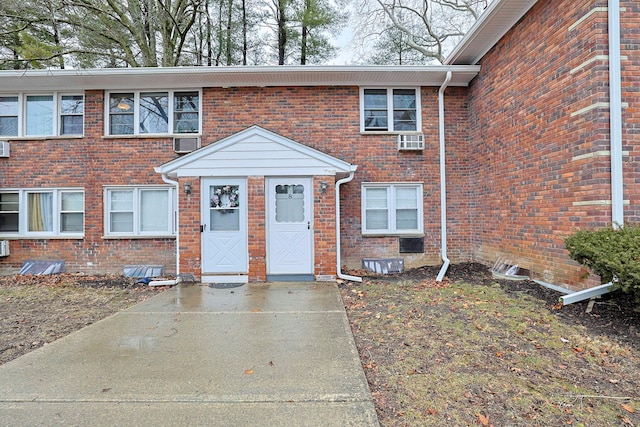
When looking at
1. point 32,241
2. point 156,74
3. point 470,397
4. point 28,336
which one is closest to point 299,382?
point 470,397

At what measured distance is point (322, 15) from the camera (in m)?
15.4

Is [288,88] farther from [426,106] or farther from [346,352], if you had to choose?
[346,352]

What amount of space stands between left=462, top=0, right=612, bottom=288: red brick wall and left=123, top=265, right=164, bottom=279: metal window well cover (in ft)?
26.5

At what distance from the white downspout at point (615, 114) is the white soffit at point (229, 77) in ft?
10.8

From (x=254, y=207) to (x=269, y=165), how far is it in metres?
0.97

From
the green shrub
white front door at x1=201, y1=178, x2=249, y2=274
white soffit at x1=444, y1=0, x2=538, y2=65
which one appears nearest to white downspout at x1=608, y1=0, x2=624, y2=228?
the green shrub

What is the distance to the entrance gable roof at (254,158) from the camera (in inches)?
276

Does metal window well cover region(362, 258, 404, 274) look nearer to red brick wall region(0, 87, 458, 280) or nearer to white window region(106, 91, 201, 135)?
red brick wall region(0, 87, 458, 280)

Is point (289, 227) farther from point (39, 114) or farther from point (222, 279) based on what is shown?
point (39, 114)

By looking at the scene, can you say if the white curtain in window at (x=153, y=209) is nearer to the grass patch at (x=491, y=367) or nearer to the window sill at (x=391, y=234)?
the window sill at (x=391, y=234)

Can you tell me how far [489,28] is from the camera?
22.2 ft

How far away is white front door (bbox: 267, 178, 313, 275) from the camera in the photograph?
23.4 feet

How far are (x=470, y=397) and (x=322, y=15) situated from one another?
1691 centimetres

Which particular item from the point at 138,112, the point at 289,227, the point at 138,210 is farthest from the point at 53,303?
the point at 138,112
